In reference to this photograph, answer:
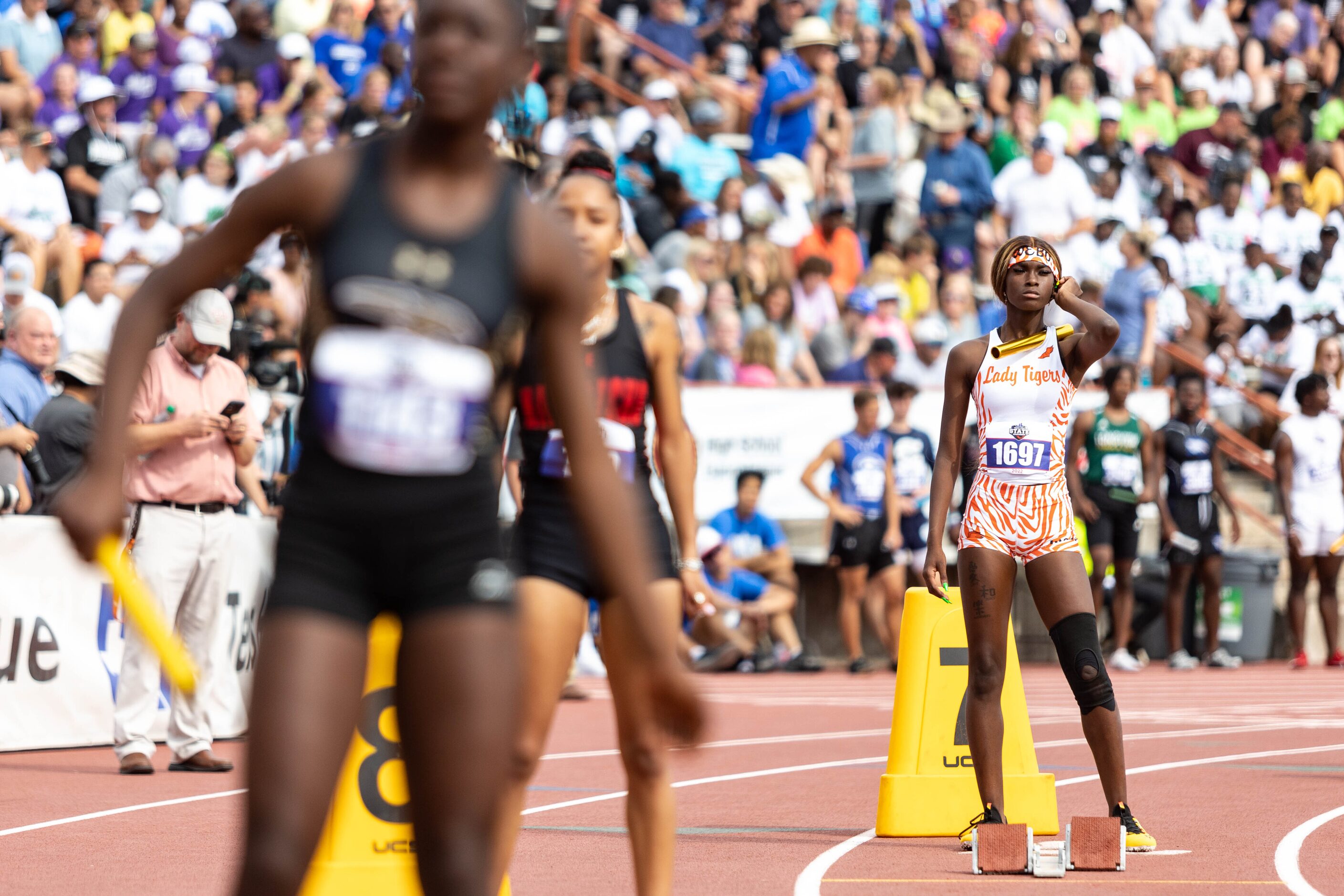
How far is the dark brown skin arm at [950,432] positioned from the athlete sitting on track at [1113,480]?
387 inches

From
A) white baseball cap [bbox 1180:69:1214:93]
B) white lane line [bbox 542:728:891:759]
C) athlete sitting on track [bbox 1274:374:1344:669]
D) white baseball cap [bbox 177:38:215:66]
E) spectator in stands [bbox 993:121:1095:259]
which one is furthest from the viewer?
white baseball cap [bbox 1180:69:1214:93]

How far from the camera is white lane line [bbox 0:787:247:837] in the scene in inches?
334

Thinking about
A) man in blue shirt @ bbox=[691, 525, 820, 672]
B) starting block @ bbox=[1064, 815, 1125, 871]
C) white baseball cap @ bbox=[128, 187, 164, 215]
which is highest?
white baseball cap @ bbox=[128, 187, 164, 215]

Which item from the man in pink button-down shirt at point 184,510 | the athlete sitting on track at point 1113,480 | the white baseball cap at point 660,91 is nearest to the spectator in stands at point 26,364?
the man in pink button-down shirt at point 184,510

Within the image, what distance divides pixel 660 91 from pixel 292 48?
13.4 ft

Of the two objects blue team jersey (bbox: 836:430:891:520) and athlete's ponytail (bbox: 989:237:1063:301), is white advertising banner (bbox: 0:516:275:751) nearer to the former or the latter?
athlete's ponytail (bbox: 989:237:1063:301)

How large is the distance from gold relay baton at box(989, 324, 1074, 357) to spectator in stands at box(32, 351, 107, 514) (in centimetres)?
555

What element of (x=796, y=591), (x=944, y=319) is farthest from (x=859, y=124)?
(x=796, y=591)

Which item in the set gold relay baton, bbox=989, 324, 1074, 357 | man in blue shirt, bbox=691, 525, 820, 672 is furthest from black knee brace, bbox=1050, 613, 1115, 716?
man in blue shirt, bbox=691, 525, 820, 672

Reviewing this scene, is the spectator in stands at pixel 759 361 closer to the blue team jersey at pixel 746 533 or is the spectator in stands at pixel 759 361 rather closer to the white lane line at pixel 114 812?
the blue team jersey at pixel 746 533

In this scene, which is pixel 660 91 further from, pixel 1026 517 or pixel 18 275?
pixel 1026 517

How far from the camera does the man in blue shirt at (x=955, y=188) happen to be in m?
22.8

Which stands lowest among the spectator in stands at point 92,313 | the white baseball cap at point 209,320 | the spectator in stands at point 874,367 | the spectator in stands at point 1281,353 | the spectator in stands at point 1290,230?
the white baseball cap at point 209,320

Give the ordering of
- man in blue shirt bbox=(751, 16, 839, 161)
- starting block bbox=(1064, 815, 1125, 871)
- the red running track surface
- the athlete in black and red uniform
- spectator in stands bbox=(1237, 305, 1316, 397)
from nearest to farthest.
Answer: the athlete in black and red uniform, the red running track surface, starting block bbox=(1064, 815, 1125, 871), spectator in stands bbox=(1237, 305, 1316, 397), man in blue shirt bbox=(751, 16, 839, 161)
